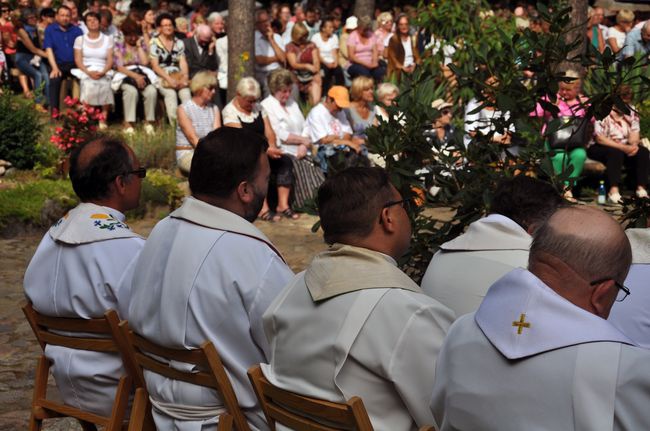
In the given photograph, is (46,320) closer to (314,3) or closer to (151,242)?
(151,242)

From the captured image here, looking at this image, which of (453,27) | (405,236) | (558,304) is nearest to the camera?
(558,304)

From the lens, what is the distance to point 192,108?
1141cm

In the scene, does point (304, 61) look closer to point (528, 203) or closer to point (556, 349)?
point (528, 203)

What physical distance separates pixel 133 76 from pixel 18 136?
2.44m

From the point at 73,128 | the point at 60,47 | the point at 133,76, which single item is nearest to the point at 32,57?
the point at 60,47

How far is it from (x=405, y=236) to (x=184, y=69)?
11930 mm

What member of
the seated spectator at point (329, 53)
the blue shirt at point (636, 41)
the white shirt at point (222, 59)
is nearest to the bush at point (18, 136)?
the white shirt at point (222, 59)

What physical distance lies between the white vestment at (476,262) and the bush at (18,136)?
31.0 ft

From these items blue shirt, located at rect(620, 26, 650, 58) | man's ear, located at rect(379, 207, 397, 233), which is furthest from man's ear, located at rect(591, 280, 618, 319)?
blue shirt, located at rect(620, 26, 650, 58)

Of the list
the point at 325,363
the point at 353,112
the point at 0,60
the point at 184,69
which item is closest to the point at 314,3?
the point at 184,69

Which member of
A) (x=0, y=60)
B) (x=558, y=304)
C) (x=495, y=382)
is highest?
(x=558, y=304)

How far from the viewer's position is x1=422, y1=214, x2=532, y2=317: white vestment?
13.0 ft

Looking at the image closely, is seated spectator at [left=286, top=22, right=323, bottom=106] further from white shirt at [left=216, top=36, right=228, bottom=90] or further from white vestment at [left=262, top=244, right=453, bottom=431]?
white vestment at [left=262, top=244, right=453, bottom=431]

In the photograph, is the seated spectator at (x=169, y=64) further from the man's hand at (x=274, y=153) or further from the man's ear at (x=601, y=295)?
the man's ear at (x=601, y=295)
